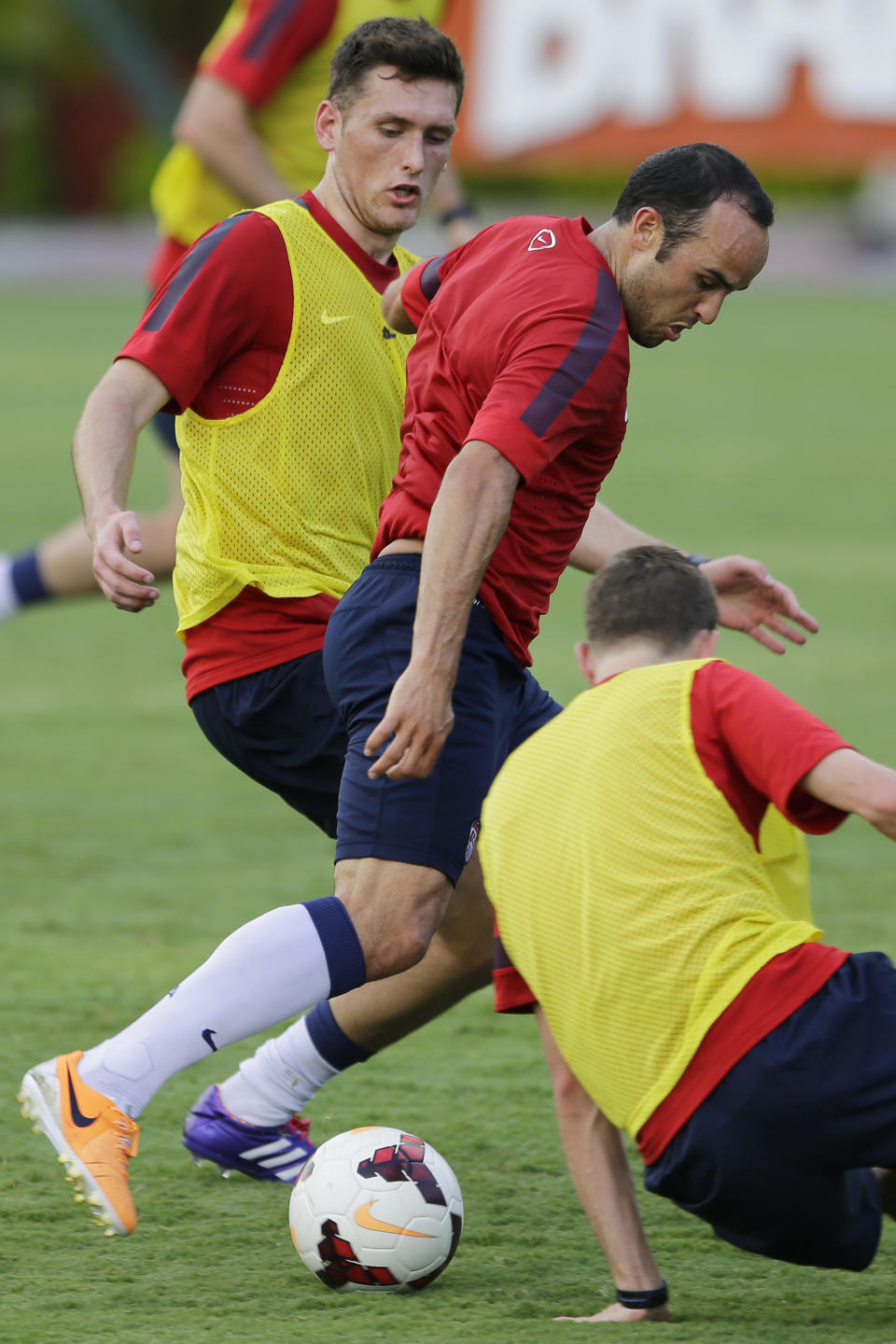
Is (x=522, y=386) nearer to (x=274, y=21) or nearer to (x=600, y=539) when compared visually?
(x=600, y=539)

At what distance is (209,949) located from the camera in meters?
5.36

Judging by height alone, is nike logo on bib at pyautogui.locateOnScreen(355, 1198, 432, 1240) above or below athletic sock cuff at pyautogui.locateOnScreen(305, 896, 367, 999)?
below

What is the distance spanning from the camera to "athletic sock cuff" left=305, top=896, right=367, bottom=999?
3.33 m

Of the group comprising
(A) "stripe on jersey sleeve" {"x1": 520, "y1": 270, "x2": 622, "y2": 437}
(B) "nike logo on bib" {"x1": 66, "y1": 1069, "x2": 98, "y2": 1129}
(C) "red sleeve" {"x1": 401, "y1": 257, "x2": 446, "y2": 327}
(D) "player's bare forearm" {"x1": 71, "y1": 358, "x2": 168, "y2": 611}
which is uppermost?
(C) "red sleeve" {"x1": 401, "y1": 257, "x2": 446, "y2": 327}

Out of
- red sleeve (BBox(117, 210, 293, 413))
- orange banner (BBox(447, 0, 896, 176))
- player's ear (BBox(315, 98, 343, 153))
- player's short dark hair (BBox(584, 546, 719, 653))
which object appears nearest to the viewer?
player's short dark hair (BBox(584, 546, 719, 653))

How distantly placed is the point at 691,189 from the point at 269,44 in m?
2.64

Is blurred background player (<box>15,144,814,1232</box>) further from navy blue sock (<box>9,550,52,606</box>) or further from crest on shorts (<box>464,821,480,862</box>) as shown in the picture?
navy blue sock (<box>9,550,52,606</box>)

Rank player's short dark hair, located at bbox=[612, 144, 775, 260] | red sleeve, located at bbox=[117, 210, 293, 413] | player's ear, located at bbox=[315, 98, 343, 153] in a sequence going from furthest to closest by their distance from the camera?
1. player's ear, located at bbox=[315, 98, 343, 153]
2. red sleeve, located at bbox=[117, 210, 293, 413]
3. player's short dark hair, located at bbox=[612, 144, 775, 260]

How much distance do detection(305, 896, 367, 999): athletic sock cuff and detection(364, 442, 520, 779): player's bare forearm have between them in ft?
0.97

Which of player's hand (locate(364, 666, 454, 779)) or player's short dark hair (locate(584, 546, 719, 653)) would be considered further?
player's hand (locate(364, 666, 454, 779))

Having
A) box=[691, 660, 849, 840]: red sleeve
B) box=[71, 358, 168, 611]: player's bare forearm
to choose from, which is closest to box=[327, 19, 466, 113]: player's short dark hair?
box=[71, 358, 168, 611]: player's bare forearm

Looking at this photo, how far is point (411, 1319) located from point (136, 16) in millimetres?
47105

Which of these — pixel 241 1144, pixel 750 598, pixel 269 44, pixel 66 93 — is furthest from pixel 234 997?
pixel 66 93

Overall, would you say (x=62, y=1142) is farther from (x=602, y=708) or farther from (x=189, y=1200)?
(x=602, y=708)
